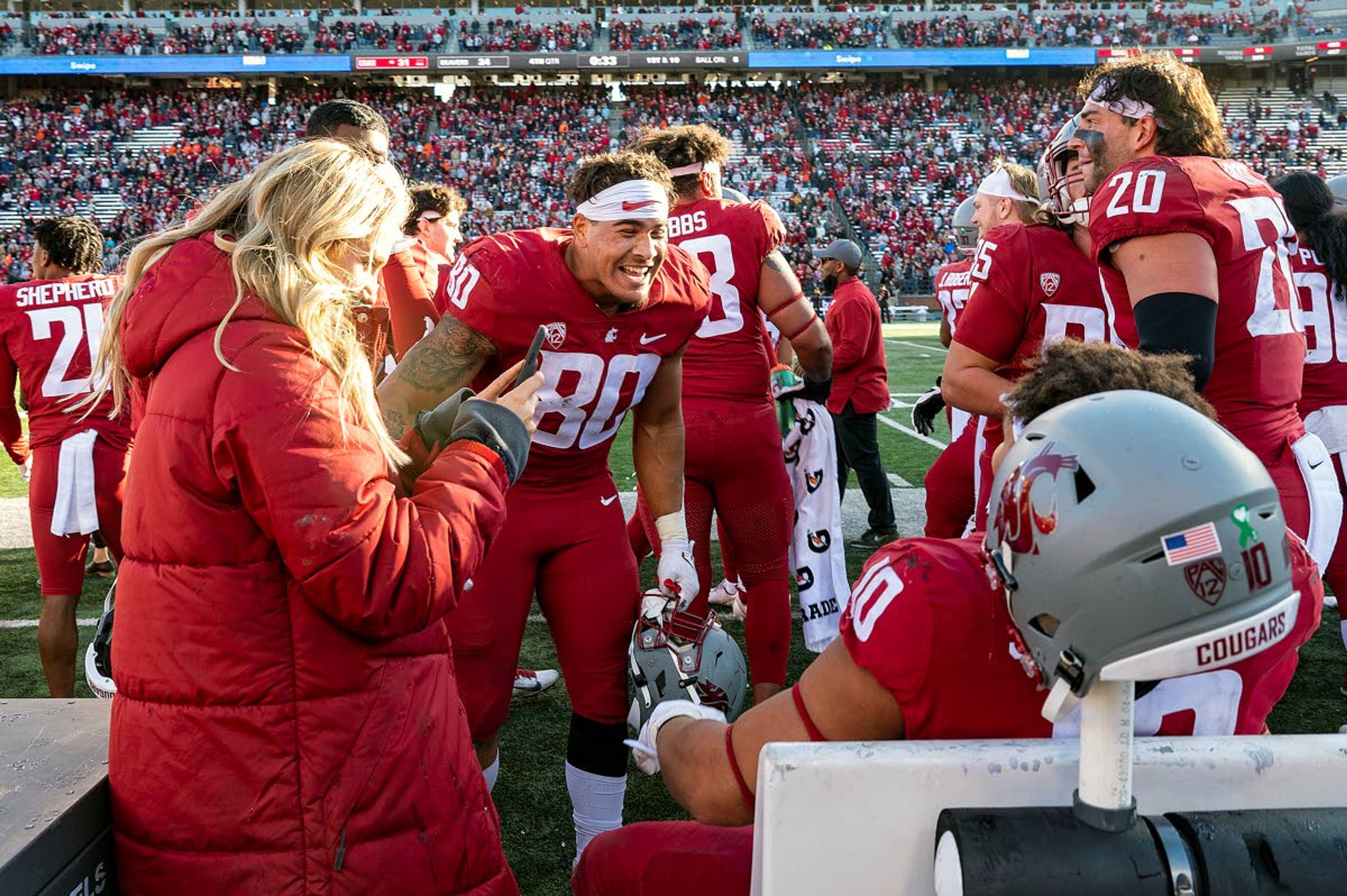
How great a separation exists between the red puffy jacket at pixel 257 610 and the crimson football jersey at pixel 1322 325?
142 inches

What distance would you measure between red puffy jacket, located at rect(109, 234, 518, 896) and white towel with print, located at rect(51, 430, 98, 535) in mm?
2834

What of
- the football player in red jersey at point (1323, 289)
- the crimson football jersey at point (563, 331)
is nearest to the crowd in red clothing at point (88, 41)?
the crimson football jersey at point (563, 331)

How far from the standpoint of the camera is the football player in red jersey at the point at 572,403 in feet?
9.95

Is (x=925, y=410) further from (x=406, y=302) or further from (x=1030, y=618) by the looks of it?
(x=1030, y=618)

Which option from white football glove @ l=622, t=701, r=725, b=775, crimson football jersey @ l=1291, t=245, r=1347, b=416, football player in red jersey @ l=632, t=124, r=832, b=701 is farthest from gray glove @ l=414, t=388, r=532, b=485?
crimson football jersey @ l=1291, t=245, r=1347, b=416

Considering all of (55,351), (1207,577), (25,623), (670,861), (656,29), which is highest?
(656,29)

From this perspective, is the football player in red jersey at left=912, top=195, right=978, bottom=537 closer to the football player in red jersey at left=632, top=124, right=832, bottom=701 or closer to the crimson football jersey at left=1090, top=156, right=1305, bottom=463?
the football player in red jersey at left=632, top=124, right=832, bottom=701

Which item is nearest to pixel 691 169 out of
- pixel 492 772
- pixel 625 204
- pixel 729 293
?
pixel 729 293

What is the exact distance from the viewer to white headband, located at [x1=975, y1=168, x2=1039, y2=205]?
4539mm

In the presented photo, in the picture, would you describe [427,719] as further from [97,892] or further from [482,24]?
[482,24]

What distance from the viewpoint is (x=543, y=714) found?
4.32 metres

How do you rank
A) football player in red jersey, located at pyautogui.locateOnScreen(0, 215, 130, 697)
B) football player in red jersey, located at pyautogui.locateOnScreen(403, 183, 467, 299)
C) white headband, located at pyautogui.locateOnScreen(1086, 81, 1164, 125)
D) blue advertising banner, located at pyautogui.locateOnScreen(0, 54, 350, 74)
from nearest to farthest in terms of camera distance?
white headband, located at pyautogui.locateOnScreen(1086, 81, 1164, 125)
football player in red jersey, located at pyautogui.locateOnScreen(0, 215, 130, 697)
football player in red jersey, located at pyautogui.locateOnScreen(403, 183, 467, 299)
blue advertising banner, located at pyautogui.locateOnScreen(0, 54, 350, 74)

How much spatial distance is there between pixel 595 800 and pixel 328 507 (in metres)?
1.81

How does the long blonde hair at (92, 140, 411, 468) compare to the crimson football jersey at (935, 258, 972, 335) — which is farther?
the crimson football jersey at (935, 258, 972, 335)
